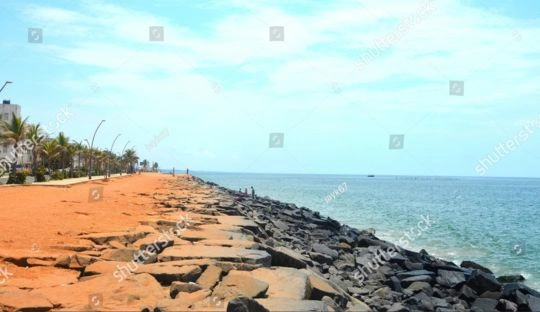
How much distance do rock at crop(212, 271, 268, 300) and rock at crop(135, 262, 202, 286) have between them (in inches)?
20.8

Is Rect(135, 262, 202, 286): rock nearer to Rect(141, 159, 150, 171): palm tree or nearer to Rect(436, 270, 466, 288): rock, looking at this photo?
Rect(436, 270, 466, 288): rock

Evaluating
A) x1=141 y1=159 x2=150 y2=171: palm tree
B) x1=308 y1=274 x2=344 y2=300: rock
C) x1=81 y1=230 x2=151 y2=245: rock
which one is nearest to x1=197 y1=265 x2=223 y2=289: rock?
x1=308 y1=274 x2=344 y2=300: rock

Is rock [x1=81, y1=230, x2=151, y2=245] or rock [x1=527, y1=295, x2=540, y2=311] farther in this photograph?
rock [x1=527, y1=295, x2=540, y2=311]

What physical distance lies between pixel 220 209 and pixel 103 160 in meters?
74.6

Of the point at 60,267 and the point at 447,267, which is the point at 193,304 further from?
the point at 447,267

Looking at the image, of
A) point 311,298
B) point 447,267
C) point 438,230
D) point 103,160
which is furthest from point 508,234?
point 103,160

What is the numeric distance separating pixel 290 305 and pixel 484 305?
6.69m

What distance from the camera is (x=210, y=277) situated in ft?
20.2

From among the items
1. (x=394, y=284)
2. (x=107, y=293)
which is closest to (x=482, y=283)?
(x=394, y=284)

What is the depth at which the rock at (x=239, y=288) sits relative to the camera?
5.41 m

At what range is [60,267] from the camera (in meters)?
6.91

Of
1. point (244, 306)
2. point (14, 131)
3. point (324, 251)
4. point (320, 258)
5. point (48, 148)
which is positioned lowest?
point (324, 251)

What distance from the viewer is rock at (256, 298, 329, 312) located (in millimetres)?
5008

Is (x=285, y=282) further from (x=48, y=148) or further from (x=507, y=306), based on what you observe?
(x=48, y=148)
